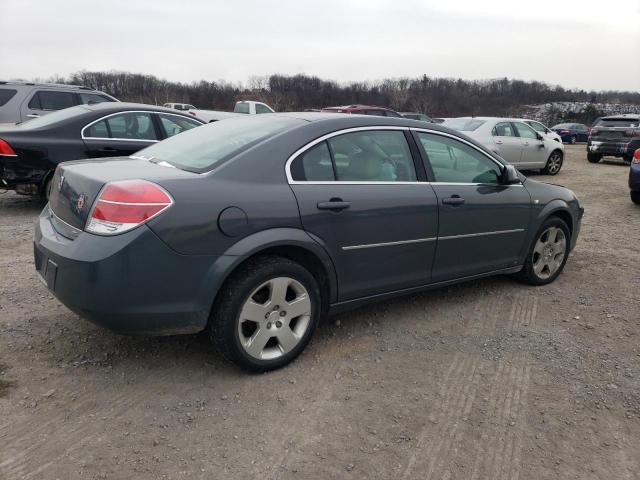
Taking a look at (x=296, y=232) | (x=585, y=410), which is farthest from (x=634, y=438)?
(x=296, y=232)

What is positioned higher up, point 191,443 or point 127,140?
point 127,140

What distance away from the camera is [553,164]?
1366 centimetres

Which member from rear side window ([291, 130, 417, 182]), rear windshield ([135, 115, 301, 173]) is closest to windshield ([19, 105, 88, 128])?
rear windshield ([135, 115, 301, 173])

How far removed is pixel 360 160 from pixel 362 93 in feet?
343

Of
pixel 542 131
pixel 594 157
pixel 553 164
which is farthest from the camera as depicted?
pixel 594 157

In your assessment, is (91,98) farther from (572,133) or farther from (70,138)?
(572,133)

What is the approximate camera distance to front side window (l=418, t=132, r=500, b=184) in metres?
3.77

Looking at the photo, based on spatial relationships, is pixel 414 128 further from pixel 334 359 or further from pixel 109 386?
pixel 109 386

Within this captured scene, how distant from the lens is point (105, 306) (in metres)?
2.55

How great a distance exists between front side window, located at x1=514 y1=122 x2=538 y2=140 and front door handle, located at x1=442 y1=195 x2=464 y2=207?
32.0 ft

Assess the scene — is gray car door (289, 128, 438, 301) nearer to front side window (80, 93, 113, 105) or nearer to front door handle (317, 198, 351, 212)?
front door handle (317, 198, 351, 212)

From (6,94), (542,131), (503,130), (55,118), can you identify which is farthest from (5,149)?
(542,131)

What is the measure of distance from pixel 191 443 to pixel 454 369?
1.64 metres

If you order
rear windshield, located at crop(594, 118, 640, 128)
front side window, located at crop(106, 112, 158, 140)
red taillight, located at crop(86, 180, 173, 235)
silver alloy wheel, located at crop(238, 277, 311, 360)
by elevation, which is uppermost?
rear windshield, located at crop(594, 118, 640, 128)
